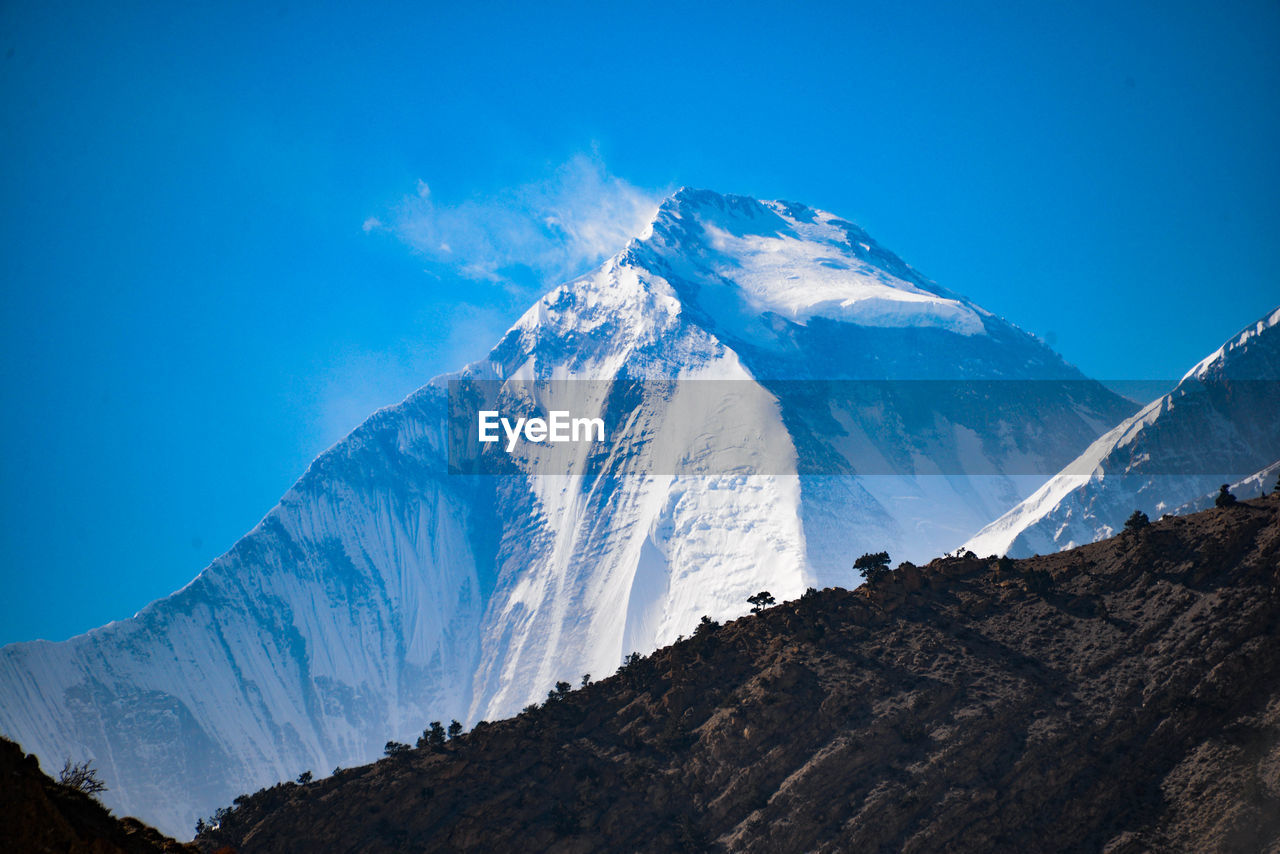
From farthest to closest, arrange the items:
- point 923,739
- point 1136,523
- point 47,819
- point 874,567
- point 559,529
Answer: point 559,529
point 874,567
point 1136,523
point 923,739
point 47,819

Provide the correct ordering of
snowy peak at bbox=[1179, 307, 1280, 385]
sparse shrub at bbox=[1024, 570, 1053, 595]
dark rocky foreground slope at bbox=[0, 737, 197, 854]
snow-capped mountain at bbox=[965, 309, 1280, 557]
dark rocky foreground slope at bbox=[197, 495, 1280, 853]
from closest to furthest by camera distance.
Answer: dark rocky foreground slope at bbox=[0, 737, 197, 854] < dark rocky foreground slope at bbox=[197, 495, 1280, 853] < sparse shrub at bbox=[1024, 570, 1053, 595] < snow-capped mountain at bbox=[965, 309, 1280, 557] < snowy peak at bbox=[1179, 307, 1280, 385]

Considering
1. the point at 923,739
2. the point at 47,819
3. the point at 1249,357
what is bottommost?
the point at 923,739

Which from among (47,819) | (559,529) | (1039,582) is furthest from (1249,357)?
(47,819)

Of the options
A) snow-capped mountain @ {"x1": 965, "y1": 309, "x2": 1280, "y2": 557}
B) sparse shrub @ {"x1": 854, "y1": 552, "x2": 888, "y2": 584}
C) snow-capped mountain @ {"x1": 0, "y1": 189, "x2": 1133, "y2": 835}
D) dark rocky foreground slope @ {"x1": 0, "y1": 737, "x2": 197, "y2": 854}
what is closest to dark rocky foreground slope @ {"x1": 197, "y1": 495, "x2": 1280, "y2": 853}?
sparse shrub @ {"x1": 854, "y1": 552, "x2": 888, "y2": 584}

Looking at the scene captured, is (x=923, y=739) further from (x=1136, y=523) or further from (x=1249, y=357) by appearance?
(x=1249, y=357)

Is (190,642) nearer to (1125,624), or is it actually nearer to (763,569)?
(763,569)

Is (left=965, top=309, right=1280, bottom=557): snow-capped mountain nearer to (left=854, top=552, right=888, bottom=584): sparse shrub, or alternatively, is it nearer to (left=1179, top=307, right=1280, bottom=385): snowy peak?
(left=1179, top=307, right=1280, bottom=385): snowy peak

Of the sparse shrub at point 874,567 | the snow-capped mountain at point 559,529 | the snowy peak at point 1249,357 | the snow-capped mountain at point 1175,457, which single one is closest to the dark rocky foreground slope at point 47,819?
the sparse shrub at point 874,567
